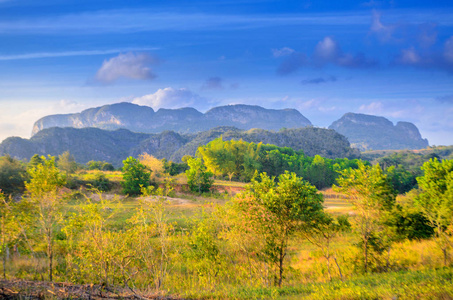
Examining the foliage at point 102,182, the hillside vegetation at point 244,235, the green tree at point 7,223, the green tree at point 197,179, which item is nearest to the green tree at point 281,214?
the hillside vegetation at point 244,235

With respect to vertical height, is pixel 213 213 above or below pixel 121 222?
above

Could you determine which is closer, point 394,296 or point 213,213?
point 394,296

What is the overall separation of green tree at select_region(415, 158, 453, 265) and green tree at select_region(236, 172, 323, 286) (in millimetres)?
5880

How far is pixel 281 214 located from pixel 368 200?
4.24 metres

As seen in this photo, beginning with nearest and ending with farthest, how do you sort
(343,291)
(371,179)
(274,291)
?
(343,291) < (274,291) < (371,179)

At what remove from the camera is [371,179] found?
492 inches

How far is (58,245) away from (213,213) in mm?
11399

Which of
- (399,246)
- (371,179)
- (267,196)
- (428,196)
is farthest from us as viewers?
(428,196)

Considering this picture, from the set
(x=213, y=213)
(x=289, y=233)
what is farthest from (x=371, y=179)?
(x=213, y=213)

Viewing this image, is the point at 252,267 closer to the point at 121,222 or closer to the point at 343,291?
the point at 343,291

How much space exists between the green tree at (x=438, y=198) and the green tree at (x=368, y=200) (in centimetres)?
217

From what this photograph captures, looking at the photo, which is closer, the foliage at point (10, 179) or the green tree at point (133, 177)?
the foliage at point (10, 179)

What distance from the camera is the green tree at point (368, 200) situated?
12391mm

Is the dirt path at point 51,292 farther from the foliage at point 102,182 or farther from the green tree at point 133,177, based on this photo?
the foliage at point 102,182
